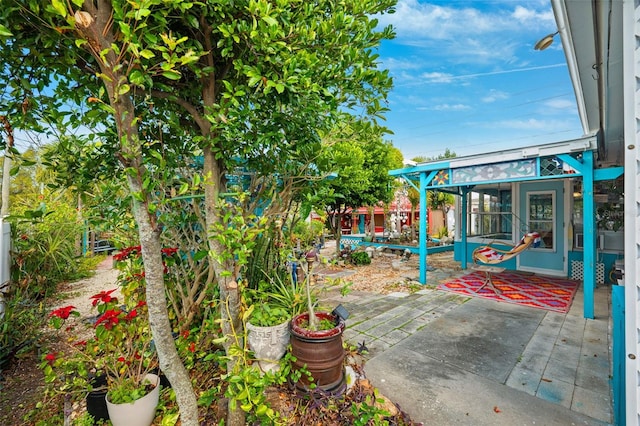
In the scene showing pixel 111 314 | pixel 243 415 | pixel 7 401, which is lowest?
pixel 7 401

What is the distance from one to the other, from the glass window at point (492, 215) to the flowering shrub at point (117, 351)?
7982 millimetres

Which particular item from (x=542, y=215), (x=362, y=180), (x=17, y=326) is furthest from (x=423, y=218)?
(x=17, y=326)

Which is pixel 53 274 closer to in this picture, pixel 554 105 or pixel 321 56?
pixel 321 56

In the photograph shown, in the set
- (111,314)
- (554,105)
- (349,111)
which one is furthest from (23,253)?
(554,105)

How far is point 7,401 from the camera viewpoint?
2.31 meters

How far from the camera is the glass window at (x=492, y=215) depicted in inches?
297

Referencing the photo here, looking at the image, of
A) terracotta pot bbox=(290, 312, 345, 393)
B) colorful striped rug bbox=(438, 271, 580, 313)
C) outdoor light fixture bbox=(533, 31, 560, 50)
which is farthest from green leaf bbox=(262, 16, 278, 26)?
colorful striped rug bbox=(438, 271, 580, 313)

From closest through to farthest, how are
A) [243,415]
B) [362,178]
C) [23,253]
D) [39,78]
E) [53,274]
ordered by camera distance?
1. [39,78]
2. [243,415]
3. [23,253]
4. [53,274]
5. [362,178]

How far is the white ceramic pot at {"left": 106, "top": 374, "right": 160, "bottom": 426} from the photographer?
66.0 inches

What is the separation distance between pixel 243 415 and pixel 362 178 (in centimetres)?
639

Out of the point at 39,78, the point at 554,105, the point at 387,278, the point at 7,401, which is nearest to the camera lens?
the point at 39,78

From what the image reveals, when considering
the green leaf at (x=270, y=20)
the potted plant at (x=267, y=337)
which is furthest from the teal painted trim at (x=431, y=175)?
the green leaf at (x=270, y=20)

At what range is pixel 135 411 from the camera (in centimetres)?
171

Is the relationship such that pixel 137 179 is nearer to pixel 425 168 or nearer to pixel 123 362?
pixel 123 362
